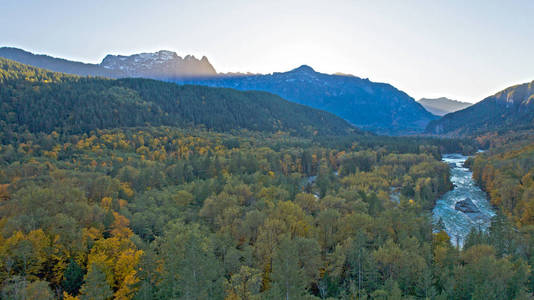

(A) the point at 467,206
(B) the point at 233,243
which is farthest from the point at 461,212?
(B) the point at 233,243

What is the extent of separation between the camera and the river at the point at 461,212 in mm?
79062

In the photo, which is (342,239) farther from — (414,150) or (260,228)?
(414,150)

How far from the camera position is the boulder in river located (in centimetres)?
9204

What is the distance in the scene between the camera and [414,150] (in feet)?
573

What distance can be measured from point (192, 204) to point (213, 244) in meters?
32.2

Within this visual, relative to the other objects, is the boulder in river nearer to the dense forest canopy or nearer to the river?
the river

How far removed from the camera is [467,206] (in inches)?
3730

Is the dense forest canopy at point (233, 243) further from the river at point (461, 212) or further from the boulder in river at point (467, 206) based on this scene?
the boulder in river at point (467, 206)

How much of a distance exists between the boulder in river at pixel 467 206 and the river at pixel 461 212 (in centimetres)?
72

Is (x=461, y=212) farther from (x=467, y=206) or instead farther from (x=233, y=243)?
(x=233, y=243)

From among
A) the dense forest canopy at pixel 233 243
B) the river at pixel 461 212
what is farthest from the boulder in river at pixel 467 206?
the dense forest canopy at pixel 233 243

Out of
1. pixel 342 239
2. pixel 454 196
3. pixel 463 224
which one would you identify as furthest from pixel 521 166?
pixel 342 239

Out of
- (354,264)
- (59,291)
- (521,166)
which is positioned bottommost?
(59,291)

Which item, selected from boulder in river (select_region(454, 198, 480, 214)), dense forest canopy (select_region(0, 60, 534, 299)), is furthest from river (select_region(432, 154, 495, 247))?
dense forest canopy (select_region(0, 60, 534, 299))
